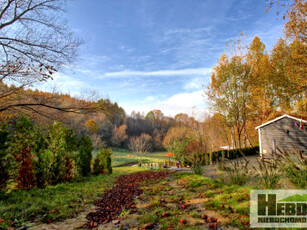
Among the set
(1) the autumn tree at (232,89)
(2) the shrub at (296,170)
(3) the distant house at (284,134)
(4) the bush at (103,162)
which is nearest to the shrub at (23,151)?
(4) the bush at (103,162)

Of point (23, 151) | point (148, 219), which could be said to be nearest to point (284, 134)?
point (148, 219)

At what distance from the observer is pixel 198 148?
18859 millimetres

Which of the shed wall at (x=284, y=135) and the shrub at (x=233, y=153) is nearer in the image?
the shrub at (x=233, y=153)

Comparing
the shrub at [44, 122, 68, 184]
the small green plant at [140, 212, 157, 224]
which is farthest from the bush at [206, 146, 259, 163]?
the small green plant at [140, 212, 157, 224]

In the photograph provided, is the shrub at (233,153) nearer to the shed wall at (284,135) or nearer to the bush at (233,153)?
the bush at (233,153)

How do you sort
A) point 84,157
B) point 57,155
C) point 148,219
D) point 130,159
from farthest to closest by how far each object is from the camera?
point 130,159 < point 84,157 < point 57,155 < point 148,219

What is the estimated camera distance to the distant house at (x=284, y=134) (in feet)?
50.0

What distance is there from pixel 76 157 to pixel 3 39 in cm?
627

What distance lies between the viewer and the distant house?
15227 millimetres

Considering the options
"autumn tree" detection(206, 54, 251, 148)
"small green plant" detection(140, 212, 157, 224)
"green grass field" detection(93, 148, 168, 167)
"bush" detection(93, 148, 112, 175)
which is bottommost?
"green grass field" detection(93, 148, 168, 167)

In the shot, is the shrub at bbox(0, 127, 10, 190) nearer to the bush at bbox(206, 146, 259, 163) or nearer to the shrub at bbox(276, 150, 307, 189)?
the shrub at bbox(276, 150, 307, 189)

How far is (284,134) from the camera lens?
16172 millimetres

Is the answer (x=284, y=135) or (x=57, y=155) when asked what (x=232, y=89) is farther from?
(x=57, y=155)

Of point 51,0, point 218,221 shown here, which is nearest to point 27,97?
point 51,0
